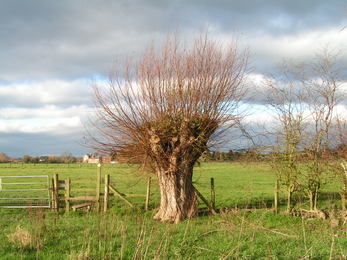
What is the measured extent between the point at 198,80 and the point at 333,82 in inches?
202

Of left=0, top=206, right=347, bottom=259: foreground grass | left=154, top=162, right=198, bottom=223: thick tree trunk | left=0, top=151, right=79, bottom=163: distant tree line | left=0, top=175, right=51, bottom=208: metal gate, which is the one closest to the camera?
left=0, top=206, right=347, bottom=259: foreground grass

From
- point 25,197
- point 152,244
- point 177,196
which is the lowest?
point 25,197

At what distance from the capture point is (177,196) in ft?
36.8

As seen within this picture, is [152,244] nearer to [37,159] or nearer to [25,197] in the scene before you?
[25,197]

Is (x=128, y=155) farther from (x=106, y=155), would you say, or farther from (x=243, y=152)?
(x=243, y=152)

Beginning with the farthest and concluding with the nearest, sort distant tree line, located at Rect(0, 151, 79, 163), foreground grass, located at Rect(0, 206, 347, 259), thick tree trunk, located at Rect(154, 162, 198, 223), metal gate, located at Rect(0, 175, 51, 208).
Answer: distant tree line, located at Rect(0, 151, 79, 163) → metal gate, located at Rect(0, 175, 51, 208) → thick tree trunk, located at Rect(154, 162, 198, 223) → foreground grass, located at Rect(0, 206, 347, 259)

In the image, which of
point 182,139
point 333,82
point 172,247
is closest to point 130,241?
point 172,247

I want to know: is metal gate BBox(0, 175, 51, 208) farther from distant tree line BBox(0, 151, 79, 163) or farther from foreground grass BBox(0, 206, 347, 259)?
distant tree line BBox(0, 151, 79, 163)

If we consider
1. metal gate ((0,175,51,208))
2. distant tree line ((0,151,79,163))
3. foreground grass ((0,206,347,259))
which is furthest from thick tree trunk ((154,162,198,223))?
distant tree line ((0,151,79,163))

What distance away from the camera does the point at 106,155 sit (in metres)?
11.9

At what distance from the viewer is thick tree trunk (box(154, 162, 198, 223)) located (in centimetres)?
1112

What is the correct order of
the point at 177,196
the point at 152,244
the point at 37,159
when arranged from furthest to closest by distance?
the point at 37,159 < the point at 177,196 < the point at 152,244

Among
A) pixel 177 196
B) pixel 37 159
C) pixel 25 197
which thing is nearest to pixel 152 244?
pixel 177 196

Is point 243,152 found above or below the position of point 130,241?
above
